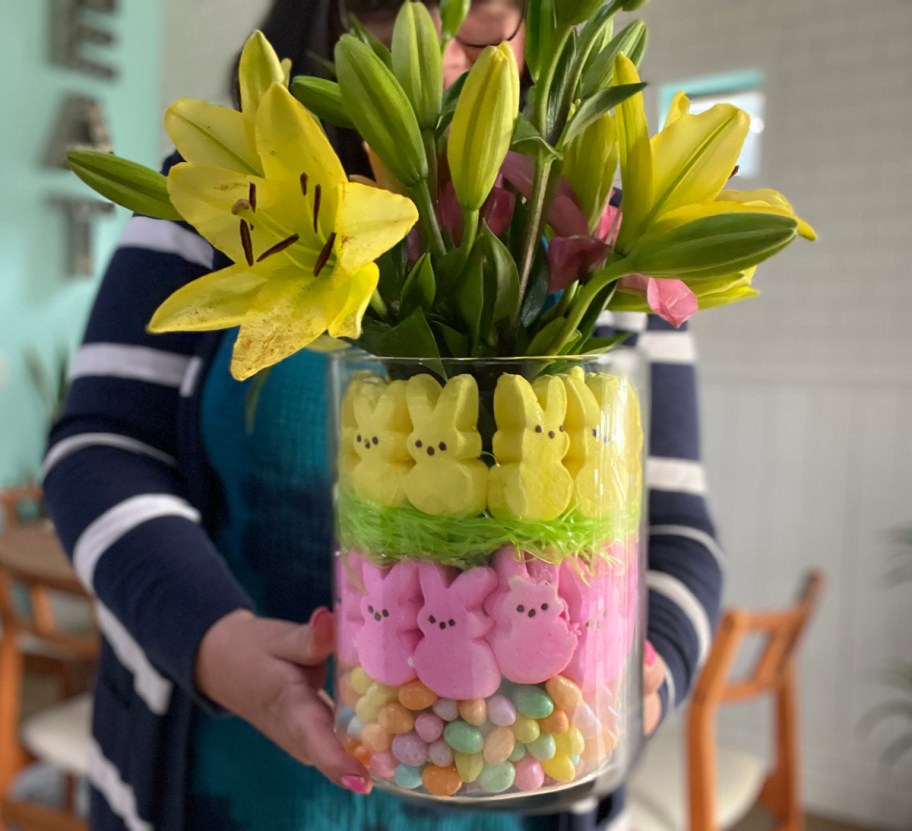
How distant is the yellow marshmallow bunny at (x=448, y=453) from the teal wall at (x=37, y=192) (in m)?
2.43

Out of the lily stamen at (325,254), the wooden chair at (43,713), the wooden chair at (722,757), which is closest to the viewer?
the lily stamen at (325,254)

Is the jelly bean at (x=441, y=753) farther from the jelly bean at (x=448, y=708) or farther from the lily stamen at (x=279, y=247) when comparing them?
the lily stamen at (x=279, y=247)

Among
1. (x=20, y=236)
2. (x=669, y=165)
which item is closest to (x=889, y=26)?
(x=669, y=165)

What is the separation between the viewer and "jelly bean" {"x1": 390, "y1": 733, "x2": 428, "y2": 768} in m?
0.33

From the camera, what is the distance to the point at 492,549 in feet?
1.00

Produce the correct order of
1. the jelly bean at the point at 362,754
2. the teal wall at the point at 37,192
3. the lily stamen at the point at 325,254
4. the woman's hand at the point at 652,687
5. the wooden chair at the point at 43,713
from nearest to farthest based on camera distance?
the lily stamen at the point at 325,254 → the jelly bean at the point at 362,754 → the woman's hand at the point at 652,687 → the wooden chair at the point at 43,713 → the teal wall at the point at 37,192

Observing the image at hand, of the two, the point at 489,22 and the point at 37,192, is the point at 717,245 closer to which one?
the point at 489,22

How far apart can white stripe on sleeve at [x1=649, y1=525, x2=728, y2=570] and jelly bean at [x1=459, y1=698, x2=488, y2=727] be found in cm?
35

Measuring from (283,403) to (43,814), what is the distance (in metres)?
1.30

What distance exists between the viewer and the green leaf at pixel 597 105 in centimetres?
30

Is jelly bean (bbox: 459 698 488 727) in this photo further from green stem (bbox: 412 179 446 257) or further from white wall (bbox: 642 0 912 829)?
white wall (bbox: 642 0 912 829)

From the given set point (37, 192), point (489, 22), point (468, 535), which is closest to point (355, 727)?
point (468, 535)

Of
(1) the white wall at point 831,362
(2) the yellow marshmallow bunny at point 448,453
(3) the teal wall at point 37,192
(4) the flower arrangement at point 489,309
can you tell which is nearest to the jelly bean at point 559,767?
(4) the flower arrangement at point 489,309

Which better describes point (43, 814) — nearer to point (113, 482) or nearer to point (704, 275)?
point (113, 482)
